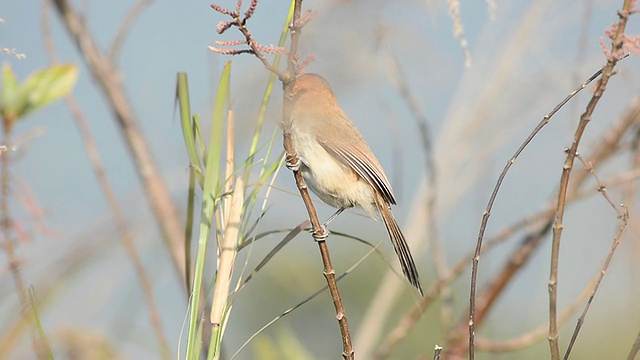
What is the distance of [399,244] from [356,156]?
29 cm

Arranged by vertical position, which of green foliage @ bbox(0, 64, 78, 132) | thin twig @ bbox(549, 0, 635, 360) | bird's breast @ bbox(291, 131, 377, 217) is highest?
bird's breast @ bbox(291, 131, 377, 217)

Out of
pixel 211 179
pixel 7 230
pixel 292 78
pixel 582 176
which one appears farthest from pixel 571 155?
pixel 582 176

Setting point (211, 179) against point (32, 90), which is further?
point (32, 90)

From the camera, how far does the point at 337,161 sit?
7.83 ft

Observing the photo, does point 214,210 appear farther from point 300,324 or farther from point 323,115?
point 300,324

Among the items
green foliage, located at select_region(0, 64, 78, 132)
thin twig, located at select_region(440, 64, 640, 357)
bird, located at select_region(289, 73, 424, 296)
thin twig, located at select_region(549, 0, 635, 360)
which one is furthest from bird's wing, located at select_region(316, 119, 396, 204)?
thin twig, located at select_region(549, 0, 635, 360)

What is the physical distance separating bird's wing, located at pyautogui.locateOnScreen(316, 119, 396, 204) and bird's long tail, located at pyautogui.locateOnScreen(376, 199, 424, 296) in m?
0.04

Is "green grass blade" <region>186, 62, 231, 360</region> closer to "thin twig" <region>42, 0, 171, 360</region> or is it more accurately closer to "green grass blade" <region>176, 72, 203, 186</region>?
"green grass blade" <region>176, 72, 203, 186</region>

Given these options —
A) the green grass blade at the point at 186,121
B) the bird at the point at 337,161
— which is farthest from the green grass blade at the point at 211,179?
the bird at the point at 337,161

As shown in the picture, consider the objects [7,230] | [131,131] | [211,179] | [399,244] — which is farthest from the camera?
[399,244]

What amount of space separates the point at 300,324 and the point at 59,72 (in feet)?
10.6

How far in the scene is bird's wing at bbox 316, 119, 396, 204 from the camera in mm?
2309

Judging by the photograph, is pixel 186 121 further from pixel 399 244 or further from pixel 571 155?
pixel 399 244

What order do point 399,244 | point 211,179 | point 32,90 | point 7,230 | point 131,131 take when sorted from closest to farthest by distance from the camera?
point 211,179 → point 7,230 → point 32,90 → point 131,131 → point 399,244
